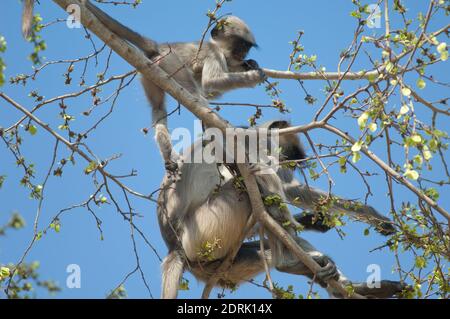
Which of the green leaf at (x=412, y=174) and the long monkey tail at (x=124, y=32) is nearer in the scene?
the green leaf at (x=412, y=174)

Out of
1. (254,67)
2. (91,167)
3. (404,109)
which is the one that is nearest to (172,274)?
(91,167)

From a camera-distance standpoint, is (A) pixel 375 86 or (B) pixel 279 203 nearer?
(A) pixel 375 86

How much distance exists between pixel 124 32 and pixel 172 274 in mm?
2164

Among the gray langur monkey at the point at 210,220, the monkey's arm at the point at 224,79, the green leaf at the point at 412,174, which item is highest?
the monkey's arm at the point at 224,79

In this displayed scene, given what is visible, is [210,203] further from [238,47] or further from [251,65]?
[238,47]

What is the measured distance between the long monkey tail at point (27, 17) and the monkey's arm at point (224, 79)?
2.06m

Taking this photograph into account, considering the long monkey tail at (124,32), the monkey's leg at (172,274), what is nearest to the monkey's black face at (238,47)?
the long monkey tail at (124,32)

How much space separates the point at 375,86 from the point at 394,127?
1.06 feet

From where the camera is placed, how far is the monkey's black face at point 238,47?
7488mm

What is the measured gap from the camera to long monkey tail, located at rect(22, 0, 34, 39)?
4977mm

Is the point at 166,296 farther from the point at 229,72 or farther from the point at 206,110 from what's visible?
the point at 229,72

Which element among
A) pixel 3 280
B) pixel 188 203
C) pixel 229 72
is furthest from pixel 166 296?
pixel 229 72

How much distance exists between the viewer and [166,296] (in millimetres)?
5770

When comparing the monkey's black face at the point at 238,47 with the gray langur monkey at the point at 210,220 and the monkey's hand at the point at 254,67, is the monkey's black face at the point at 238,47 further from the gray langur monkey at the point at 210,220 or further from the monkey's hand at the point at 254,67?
the gray langur monkey at the point at 210,220
